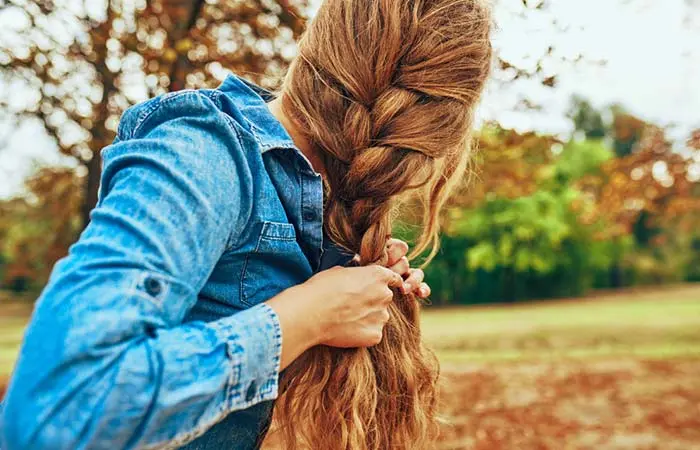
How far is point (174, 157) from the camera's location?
97 cm

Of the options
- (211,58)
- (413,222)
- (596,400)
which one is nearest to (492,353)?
(596,400)

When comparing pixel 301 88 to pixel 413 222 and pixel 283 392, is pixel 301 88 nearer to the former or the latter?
pixel 283 392

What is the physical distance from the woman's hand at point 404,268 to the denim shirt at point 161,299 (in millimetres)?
387

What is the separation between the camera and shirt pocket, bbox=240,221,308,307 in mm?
1198

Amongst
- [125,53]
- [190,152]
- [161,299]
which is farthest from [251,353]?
[125,53]

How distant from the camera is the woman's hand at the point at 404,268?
154 cm

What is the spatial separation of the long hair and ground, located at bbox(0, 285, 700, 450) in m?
0.36

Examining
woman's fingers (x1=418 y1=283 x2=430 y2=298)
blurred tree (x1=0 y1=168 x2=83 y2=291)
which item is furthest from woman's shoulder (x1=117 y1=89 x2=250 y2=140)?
blurred tree (x1=0 y1=168 x2=83 y2=291)

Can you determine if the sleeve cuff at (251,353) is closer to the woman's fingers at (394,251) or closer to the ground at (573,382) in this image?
the woman's fingers at (394,251)

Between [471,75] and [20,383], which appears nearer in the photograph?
[20,383]

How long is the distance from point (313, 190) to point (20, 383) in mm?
640

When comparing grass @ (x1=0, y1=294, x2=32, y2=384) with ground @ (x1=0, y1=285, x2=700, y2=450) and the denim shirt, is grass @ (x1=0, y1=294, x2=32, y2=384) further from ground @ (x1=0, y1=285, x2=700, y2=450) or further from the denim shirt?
the denim shirt

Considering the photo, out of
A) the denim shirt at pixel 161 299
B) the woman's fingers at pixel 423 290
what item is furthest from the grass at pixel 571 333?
the denim shirt at pixel 161 299

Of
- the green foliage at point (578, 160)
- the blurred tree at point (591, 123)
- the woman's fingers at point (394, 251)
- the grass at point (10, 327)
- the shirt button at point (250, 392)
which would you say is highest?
the blurred tree at point (591, 123)
